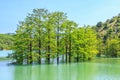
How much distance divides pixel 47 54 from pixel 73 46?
6848 mm

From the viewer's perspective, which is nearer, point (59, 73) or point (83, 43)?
Answer: point (59, 73)

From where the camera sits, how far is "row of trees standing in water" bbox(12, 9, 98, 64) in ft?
136

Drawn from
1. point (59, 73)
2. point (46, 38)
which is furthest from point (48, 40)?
point (59, 73)

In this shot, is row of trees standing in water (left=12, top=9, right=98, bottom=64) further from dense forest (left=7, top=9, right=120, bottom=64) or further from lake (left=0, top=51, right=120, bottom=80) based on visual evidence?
lake (left=0, top=51, right=120, bottom=80)

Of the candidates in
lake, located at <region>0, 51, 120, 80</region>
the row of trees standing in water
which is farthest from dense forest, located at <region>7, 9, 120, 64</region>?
lake, located at <region>0, 51, 120, 80</region>

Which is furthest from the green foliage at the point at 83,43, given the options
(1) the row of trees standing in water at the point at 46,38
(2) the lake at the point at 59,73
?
(2) the lake at the point at 59,73

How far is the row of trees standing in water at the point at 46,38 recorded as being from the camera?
41469mm

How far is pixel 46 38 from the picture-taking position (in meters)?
43.1

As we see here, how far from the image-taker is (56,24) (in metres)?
45.3

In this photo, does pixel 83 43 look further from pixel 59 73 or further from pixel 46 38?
pixel 59 73

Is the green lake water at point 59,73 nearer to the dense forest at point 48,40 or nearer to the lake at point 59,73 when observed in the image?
the lake at point 59,73

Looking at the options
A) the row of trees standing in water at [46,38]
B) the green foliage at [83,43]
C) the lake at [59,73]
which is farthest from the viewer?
the green foliage at [83,43]

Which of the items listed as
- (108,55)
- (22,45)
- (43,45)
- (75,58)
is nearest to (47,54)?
(43,45)

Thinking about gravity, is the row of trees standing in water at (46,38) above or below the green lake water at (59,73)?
above
